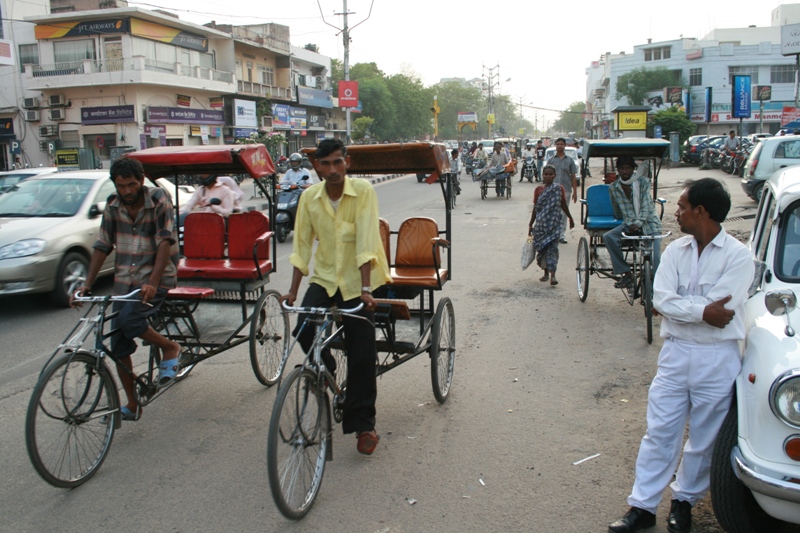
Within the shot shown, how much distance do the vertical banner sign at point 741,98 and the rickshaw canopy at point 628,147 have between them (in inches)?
1260

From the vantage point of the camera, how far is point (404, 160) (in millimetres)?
5516

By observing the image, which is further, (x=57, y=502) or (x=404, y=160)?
(x=404, y=160)

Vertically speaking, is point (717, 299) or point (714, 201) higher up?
point (714, 201)

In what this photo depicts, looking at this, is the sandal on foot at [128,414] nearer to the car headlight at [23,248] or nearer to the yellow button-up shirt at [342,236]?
the yellow button-up shirt at [342,236]

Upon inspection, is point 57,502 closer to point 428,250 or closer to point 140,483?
point 140,483

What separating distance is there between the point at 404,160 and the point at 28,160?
38.6 metres

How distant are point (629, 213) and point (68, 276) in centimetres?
677

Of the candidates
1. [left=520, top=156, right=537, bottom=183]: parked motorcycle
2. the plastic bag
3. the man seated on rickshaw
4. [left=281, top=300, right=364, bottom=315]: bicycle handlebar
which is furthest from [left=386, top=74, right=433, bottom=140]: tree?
[left=281, top=300, right=364, bottom=315]: bicycle handlebar

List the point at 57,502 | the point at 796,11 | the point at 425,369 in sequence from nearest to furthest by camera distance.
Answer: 1. the point at 57,502
2. the point at 425,369
3. the point at 796,11

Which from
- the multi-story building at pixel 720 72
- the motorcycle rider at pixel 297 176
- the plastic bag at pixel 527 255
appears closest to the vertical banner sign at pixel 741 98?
the multi-story building at pixel 720 72

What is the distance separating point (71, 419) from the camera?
379 cm

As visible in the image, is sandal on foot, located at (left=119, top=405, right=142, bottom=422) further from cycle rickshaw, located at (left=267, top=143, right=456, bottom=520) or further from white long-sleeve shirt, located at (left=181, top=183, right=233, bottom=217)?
white long-sleeve shirt, located at (left=181, top=183, right=233, bottom=217)

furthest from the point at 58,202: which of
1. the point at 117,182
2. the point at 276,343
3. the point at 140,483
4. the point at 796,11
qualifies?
the point at 796,11

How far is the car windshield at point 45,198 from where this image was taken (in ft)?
30.0
